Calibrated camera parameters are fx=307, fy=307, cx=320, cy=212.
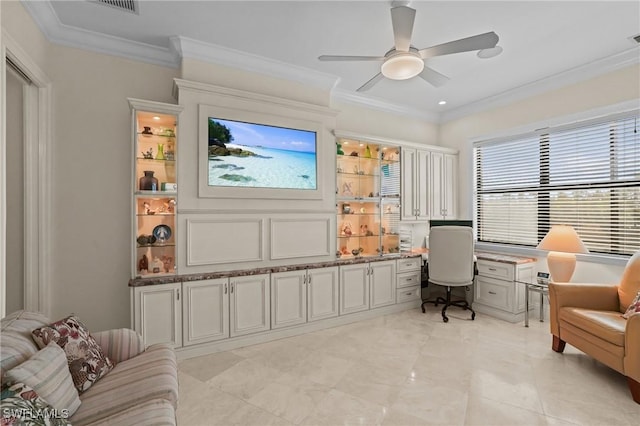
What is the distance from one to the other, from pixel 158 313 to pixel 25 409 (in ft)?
5.69

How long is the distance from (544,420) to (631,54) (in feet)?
12.1

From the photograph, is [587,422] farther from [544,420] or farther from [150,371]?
[150,371]

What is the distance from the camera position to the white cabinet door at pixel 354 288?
12.7ft

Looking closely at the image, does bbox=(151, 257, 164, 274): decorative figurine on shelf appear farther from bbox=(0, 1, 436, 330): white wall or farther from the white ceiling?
the white ceiling

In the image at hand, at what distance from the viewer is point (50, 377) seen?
4.80ft

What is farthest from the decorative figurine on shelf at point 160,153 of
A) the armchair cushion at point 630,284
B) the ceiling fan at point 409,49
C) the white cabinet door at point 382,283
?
the armchair cushion at point 630,284

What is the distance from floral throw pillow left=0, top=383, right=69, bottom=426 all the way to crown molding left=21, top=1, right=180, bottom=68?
2809 mm

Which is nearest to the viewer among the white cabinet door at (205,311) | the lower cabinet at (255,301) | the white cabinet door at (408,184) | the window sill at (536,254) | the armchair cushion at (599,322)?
the armchair cushion at (599,322)

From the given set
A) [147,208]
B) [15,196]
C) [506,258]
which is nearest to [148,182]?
[147,208]

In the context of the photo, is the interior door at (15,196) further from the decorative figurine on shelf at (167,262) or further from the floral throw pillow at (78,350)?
the floral throw pillow at (78,350)

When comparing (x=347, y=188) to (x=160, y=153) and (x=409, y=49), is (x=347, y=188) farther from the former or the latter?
(x=160, y=153)

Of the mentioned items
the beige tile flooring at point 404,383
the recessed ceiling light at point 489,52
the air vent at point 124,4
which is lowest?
the beige tile flooring at point 404,383

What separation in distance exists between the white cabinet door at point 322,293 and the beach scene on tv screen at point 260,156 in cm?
105

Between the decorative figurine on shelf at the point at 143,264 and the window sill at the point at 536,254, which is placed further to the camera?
the window sill at the point at 536,254
